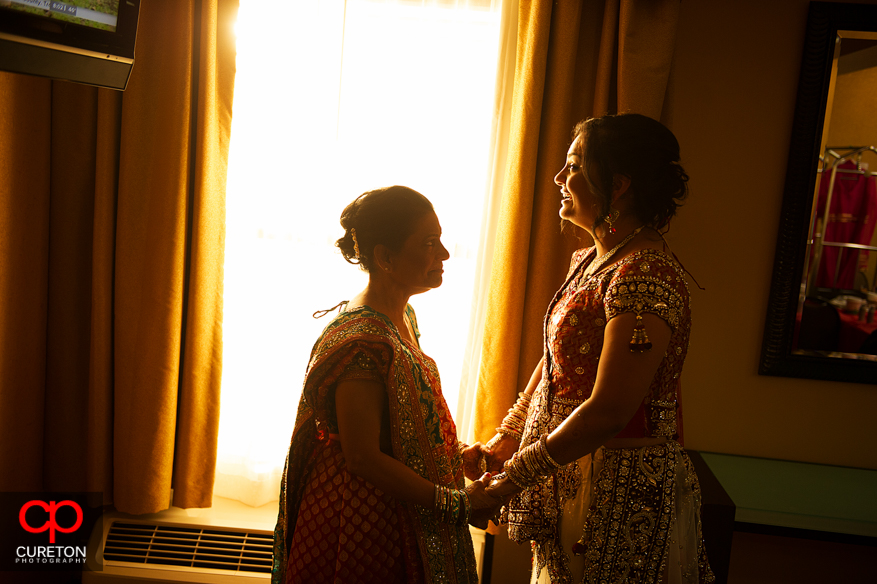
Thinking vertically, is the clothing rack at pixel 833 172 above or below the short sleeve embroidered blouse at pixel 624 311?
above

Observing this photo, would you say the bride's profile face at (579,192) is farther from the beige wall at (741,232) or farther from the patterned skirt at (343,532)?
the beige wall at (741,232)

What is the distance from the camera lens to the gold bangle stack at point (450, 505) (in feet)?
4.00

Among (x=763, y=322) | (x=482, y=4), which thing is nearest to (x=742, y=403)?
(x=763, y=322)

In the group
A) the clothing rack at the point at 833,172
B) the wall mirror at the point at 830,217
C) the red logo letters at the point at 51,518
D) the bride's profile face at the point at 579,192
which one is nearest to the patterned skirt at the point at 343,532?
the bride's profile face at the point at 579,192

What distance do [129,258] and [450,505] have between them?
1510 mm

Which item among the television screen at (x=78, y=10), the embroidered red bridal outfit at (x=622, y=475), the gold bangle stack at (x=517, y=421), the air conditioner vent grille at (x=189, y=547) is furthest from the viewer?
the air conditioner vent grille at (x=189, y=547)

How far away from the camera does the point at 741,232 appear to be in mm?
2184

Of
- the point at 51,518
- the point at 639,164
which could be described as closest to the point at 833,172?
the point at 639,164

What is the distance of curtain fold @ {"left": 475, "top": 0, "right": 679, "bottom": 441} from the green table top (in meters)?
0.83

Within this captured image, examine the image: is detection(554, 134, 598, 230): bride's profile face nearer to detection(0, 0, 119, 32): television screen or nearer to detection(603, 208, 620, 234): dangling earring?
detection(603, 208, 620, 234): dangling earring

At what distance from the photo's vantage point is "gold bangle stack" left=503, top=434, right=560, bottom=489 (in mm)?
1215

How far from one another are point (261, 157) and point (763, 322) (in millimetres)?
2044

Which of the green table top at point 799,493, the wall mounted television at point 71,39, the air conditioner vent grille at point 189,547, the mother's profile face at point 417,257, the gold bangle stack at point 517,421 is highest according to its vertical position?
the wall mounted television at point 71,39

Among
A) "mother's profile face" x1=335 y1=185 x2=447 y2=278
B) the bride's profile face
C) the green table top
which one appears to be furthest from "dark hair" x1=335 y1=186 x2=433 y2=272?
the green table top
